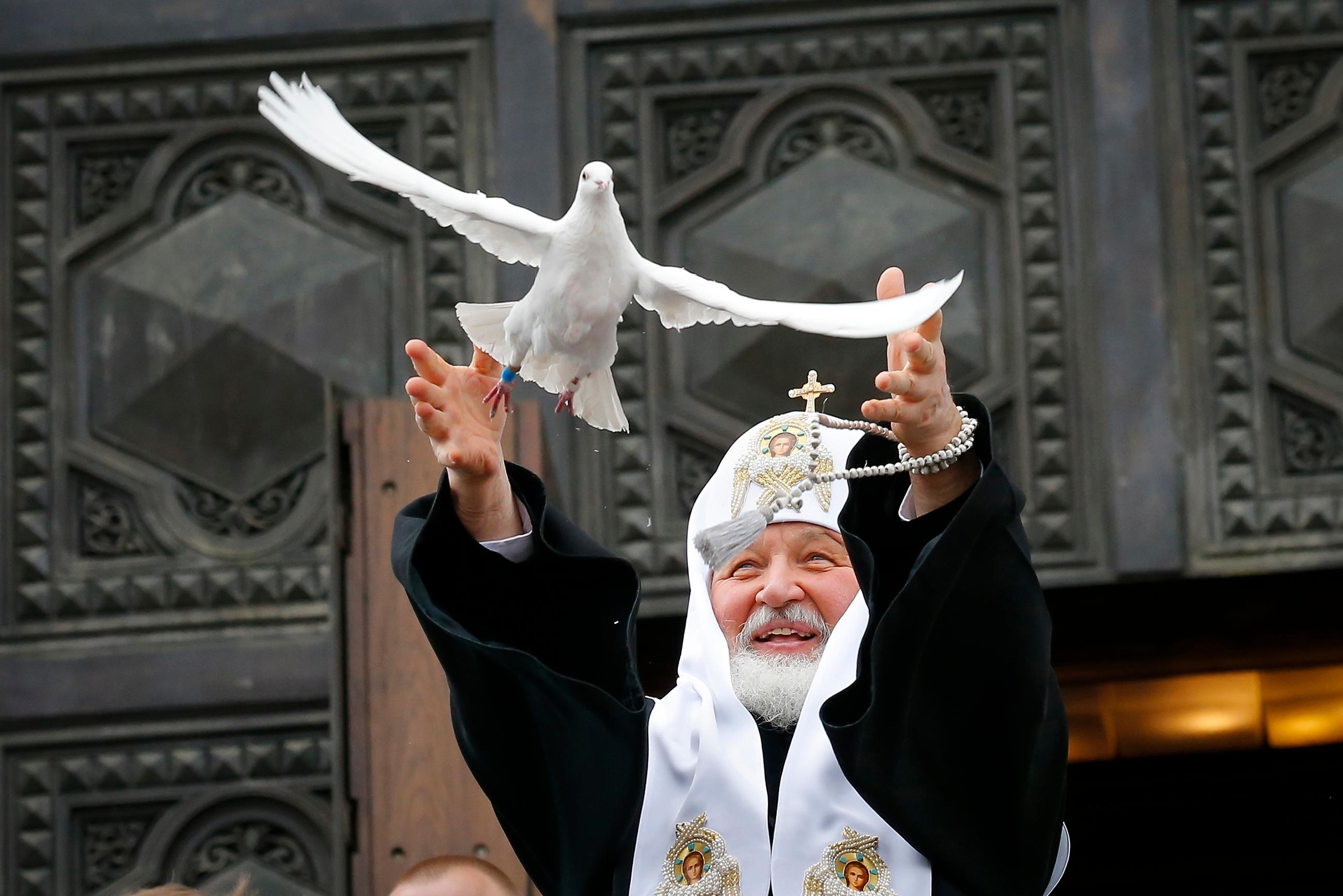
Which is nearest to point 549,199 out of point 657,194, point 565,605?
point 657,194

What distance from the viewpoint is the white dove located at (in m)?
3.13

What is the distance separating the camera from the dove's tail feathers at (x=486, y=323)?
346 centimetres

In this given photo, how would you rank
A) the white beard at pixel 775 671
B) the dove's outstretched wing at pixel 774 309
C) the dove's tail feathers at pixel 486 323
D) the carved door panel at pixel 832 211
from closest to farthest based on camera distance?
the dove's outstretched wing at pixel 774 309
the dove's tail feathers at pixel 486 323
the white beard at pixel 775 671
the carved door panel at pixel 832 211

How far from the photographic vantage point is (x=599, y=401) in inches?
136

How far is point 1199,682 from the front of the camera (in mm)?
6305

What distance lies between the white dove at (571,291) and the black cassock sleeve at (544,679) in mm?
357

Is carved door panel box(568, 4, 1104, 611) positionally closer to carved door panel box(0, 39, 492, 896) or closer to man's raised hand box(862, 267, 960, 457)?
carved door panel box(0, 39, 492, 896)

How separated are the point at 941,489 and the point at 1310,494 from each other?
2.66 meters

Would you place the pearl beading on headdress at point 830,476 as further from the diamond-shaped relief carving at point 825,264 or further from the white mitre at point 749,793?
the diamond-shaped relief carving at point 825,264

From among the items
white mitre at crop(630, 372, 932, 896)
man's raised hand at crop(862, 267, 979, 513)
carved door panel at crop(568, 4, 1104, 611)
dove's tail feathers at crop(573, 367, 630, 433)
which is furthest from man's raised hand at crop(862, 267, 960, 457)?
carved door panel at crop(568, 4, 1104, 611)

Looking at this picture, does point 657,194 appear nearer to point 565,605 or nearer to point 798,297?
point 798,297

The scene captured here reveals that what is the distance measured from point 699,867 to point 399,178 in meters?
1.33

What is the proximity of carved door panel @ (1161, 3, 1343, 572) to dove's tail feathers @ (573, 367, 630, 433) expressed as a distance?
8.98 feet

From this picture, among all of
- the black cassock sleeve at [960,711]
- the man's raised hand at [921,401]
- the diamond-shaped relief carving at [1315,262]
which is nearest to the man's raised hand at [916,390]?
the man's raised hand at [921,401]
